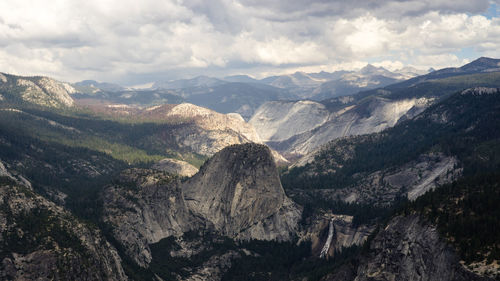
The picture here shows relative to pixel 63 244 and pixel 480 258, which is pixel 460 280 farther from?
pixel 63 244

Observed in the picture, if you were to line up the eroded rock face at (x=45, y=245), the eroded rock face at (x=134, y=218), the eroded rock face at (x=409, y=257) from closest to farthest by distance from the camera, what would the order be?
the eroded rock face at (x=409, y=257)
the eroded rock face at (x=45, y=245)
the eroded rock face at (x=134, y=218)

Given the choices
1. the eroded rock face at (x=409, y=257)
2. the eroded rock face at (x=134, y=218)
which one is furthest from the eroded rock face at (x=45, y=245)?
the eroded rock face at (x=409, y=257)

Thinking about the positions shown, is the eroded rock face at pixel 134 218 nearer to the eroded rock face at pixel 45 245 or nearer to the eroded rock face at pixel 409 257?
the eroded rock face at pixel 45 245

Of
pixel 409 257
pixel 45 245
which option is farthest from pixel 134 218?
pixel 409 257

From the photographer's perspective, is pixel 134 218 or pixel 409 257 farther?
pixel 134 218

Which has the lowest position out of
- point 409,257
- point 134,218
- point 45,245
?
point 134,218

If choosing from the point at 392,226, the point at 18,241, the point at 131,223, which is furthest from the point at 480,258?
the point at 131,223

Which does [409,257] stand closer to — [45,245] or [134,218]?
[45,245]

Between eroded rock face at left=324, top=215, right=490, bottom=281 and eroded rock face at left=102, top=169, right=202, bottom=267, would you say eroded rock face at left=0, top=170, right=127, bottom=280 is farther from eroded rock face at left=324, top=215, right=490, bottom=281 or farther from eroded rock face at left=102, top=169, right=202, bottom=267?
eroded rock face at left=324, top=215, right=490, bottom=281
